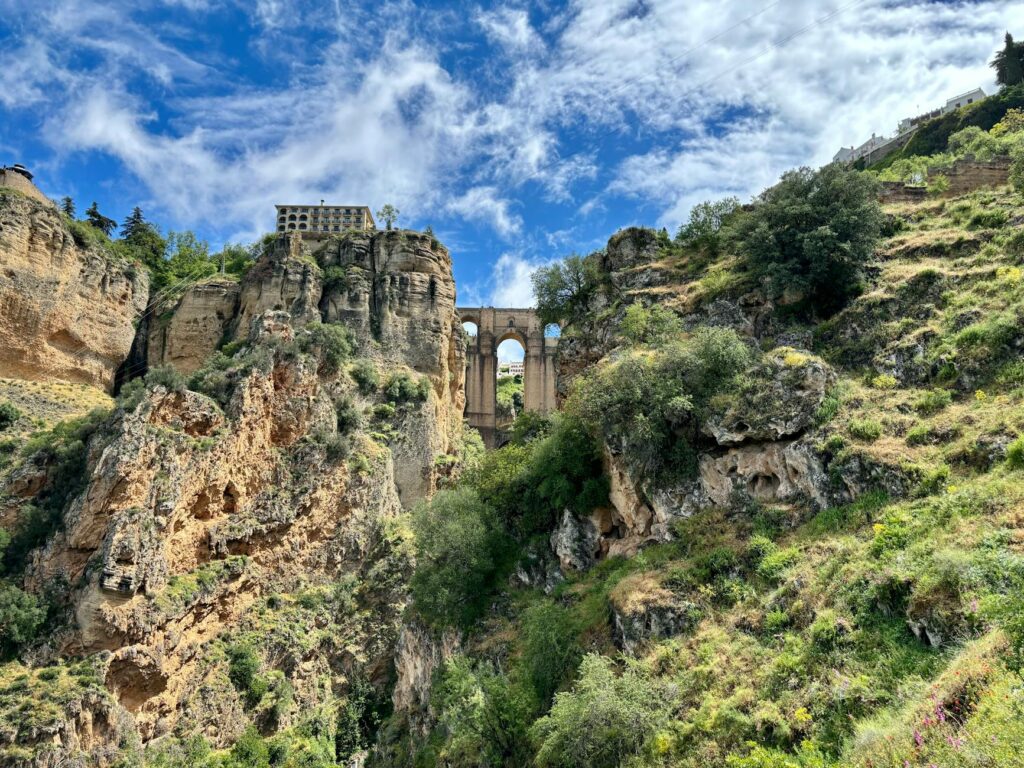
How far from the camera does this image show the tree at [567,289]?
30.0 metres

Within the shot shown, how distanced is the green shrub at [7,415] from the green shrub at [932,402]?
39.4m

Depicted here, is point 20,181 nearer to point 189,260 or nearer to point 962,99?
point 189,260

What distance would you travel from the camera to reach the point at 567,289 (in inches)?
1225

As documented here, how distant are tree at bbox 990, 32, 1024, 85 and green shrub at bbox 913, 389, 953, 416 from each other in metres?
53.4

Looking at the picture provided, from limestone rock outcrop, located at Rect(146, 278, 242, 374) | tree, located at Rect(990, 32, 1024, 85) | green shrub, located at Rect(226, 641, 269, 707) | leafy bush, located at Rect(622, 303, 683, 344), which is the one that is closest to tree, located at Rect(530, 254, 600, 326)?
leafy bush, located at Rect(622, 303, 683, 344)

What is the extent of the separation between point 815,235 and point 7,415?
38.0m

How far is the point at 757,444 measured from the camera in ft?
61.8

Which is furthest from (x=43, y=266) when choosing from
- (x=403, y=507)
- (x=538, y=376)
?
(x=538, y=376)

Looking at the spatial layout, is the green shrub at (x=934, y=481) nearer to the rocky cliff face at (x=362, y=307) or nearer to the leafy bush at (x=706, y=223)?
the leafy bush at (x=706, y=223)

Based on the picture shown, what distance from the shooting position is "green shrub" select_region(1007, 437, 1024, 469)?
13.8 meters

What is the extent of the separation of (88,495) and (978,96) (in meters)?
78.1

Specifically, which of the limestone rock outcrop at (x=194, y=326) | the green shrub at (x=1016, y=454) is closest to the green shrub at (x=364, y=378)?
the limestone rock outcrop at (x=194, y=326)

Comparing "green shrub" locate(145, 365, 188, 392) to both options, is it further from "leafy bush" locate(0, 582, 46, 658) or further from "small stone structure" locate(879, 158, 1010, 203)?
"small stone structure" locate(879, 158, 1010, 203)

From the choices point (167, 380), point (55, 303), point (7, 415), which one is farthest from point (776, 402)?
point (55, 303)
